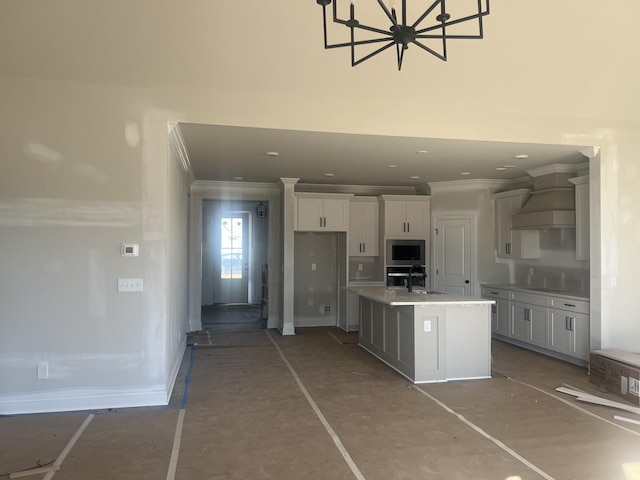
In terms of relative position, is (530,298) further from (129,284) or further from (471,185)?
(129,284)

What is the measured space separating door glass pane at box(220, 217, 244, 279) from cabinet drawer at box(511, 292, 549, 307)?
7063 millimetres

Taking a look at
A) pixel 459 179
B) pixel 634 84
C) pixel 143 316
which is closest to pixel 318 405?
pixel 143 316

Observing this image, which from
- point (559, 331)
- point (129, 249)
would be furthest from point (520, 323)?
point (129, 249)

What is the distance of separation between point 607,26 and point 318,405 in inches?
164

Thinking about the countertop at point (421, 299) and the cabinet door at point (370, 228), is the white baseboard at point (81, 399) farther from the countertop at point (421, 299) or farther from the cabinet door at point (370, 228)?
the cabinet door at point (370, 228)

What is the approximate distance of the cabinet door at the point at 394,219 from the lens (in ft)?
26.7

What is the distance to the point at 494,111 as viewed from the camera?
488 centimetres

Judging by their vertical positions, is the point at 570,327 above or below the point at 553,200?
below

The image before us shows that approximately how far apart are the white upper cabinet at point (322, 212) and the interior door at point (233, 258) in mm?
4228

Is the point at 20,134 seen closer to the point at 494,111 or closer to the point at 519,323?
the point at 494,111

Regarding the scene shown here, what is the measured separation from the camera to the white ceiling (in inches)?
190

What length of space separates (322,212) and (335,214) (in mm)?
237

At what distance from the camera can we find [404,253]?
321 inches

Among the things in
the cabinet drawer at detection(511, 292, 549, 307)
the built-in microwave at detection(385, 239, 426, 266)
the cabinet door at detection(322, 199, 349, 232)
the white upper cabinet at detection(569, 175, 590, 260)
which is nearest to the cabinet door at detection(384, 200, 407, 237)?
the built-in microwave at detection(385, 239, 426, 266)
